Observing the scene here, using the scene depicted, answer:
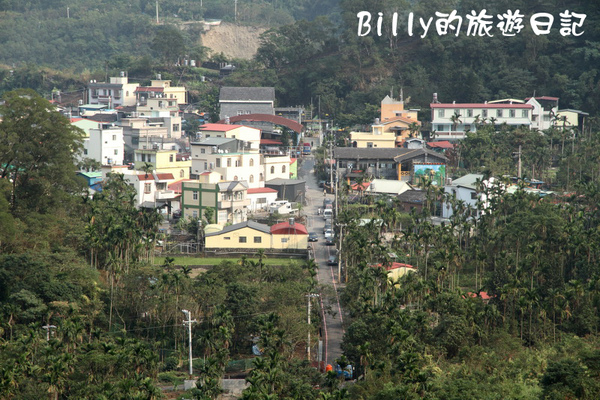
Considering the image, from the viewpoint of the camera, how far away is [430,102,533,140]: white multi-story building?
238 ft

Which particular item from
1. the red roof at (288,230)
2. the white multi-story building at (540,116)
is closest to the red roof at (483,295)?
the red roof at (288,230)

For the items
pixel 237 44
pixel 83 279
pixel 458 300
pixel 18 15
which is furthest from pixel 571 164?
pixel 18 15

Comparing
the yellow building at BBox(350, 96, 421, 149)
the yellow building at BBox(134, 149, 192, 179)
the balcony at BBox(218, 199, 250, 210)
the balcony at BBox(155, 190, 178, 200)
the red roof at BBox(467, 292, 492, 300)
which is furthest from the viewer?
the yellow building at BBox(350, 96, 421, 149)

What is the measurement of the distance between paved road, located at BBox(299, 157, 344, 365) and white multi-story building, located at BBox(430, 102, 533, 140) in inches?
554

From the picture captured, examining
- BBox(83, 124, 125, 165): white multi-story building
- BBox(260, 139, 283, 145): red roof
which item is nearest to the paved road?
BBox(260, 139, 283, 145): red roof

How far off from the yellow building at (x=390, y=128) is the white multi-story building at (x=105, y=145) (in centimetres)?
1719

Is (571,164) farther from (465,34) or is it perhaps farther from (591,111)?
(465,34)

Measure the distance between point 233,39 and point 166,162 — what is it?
6275 cm

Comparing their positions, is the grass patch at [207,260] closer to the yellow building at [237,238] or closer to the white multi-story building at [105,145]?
the yellow building at [237,238]

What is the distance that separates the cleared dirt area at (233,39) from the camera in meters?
118

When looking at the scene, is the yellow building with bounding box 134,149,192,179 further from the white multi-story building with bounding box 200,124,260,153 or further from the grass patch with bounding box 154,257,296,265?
the grass patch with bounding box 154,257,296,265

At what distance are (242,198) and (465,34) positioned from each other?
1521 inches

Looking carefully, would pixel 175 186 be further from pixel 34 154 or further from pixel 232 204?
pixel 34 154

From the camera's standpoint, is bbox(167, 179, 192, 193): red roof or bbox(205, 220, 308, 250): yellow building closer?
bbox(205, 220, 308, 250): yellow building
